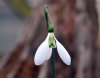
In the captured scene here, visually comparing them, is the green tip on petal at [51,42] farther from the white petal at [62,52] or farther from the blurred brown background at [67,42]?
the blurred brown background at [67,42]

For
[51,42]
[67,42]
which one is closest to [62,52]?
[51,42]

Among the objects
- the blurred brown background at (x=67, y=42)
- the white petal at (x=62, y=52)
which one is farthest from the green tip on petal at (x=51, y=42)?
the blurred brown background at (x=67, y=42)

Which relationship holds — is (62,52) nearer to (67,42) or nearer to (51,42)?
(51,42)

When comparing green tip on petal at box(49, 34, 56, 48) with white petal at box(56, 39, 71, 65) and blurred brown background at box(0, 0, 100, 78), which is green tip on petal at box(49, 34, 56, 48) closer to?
white petal at box(56, 39, 71, 65)

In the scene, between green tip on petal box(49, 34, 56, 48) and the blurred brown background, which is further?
the blurred brown background

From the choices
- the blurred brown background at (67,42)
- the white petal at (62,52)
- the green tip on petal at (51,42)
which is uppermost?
the green tip on petal at (51,42)

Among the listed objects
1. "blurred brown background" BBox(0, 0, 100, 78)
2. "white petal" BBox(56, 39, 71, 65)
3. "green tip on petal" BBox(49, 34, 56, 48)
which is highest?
"green tip on petal" BBox(49, 34, 56, 48)

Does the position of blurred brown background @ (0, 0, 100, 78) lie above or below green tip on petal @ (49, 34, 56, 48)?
below

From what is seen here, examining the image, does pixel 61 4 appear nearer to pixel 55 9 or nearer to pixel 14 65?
pixel 55 9

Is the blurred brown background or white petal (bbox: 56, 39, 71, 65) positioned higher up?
white petal (bbox: 56, 39, 71, 65)

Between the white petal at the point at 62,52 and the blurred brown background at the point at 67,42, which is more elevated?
the white petal at the point at 62,52

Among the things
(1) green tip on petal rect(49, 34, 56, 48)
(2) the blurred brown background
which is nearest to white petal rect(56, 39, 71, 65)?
(1) green tip on petal rect(49, 34, 56, 48)
